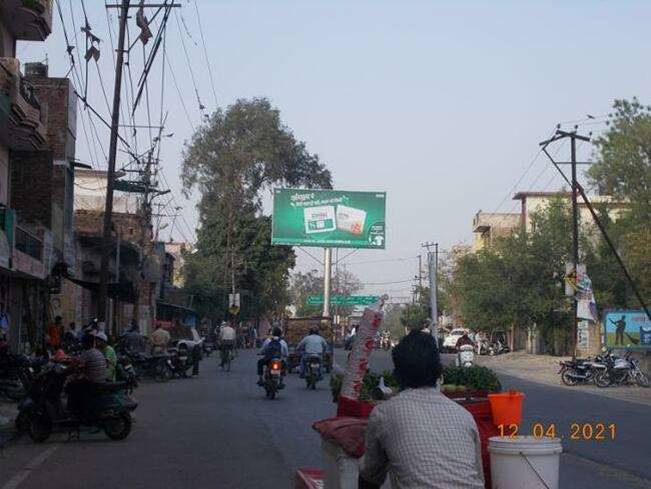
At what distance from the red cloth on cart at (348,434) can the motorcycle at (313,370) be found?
72.2 feet

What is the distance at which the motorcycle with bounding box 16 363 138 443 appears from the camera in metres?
15.7

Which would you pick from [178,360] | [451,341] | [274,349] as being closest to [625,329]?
[178,360]

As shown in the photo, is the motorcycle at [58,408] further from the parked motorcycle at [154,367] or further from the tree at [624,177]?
the tree at [624,177]

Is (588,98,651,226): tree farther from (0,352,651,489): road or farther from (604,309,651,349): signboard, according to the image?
(0,352,651,489): road

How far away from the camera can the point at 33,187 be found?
3309cm

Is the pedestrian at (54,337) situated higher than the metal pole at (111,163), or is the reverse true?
the metal pole at (111,163)

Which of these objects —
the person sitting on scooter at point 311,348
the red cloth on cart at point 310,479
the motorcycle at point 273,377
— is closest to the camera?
the red cloth on cart at point 310,479

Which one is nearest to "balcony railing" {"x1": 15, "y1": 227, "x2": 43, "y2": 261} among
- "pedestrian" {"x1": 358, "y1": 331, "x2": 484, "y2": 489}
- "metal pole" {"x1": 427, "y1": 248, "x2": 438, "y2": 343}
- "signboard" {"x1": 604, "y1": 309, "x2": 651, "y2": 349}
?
"metal pole" {"x1": 427, "y1": 248, "x2": 438, "y2": 343}

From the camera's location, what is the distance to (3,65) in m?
25.0

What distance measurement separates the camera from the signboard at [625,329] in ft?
131

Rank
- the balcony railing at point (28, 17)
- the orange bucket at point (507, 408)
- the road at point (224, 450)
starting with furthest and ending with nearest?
1. the balcony railing at point (28, 17)
2. the road at point (224, 450)
3. the orange bucket at point (507, 408)

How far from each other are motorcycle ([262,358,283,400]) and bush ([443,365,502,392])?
15700mm

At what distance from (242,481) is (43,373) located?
515 cm

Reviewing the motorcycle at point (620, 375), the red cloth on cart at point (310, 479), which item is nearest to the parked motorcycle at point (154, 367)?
the motorcycle at point (620, 375)
